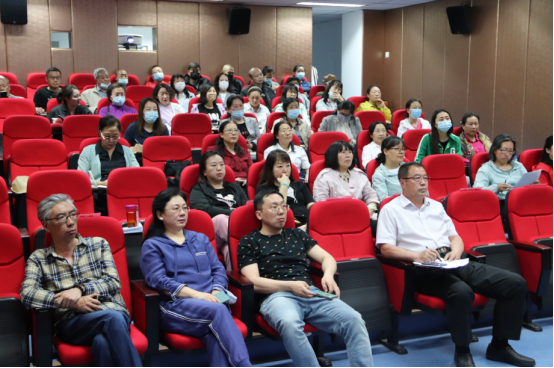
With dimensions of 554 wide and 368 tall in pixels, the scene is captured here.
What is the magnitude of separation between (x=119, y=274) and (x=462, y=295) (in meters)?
1.78

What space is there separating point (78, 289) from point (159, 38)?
8219mm

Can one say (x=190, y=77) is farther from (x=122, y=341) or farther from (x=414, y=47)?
(x=122, y=341)

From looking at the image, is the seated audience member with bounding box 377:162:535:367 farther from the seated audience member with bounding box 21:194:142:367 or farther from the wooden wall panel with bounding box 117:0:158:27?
the wooden wall panel with bounding box 117:0:158:27

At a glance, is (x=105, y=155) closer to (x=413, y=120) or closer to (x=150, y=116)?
(x=150, y=116)

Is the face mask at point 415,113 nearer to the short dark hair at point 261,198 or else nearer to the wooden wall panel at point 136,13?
the short dark hair at point 261,198

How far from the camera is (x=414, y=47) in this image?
10.7m

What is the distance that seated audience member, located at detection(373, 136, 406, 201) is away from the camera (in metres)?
4.22

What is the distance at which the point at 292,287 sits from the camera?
2773 millimetres

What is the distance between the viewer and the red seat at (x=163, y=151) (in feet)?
15.3

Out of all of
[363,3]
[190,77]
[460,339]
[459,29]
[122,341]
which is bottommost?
[460,339]

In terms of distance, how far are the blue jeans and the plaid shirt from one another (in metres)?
0.73

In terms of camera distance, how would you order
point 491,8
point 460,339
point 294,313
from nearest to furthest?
point 294,313 → point 460,339 → point 491,8

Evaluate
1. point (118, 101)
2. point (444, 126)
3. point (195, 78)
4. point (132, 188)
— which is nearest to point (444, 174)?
point (444, 126)

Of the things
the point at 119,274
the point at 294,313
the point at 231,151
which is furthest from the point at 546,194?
the point at 119,274
